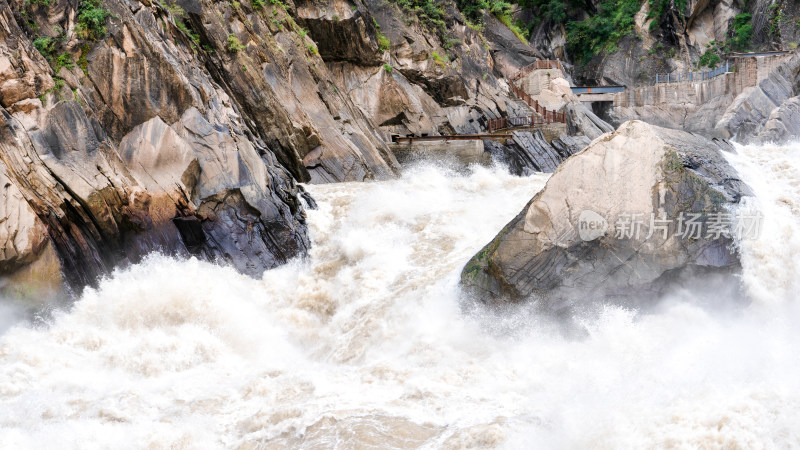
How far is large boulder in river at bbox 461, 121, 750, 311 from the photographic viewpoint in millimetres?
9656

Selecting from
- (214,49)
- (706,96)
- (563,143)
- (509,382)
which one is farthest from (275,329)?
(706,96)

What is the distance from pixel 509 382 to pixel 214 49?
14.3 meters

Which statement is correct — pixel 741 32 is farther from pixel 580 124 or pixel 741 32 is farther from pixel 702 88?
pixel 580 124

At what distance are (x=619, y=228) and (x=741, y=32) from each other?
33.2m

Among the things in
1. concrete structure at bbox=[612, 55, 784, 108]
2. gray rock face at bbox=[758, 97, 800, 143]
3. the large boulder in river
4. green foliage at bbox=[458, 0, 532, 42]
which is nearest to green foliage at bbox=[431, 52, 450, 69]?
green foliage at bbox=[458, 0, 532, 42]

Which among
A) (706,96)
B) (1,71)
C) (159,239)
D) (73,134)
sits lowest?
(706,96)

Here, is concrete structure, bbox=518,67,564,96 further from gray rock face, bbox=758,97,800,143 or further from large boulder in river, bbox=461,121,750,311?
large boulder in river, bbox=461,121,750,311

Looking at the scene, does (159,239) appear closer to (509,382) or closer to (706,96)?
(509,382)

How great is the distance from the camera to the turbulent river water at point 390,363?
7266 mm

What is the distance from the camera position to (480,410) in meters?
7.89

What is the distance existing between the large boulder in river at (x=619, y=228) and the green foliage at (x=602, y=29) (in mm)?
32942

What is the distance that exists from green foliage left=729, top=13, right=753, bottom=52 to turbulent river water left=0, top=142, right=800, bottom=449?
27.5 metres

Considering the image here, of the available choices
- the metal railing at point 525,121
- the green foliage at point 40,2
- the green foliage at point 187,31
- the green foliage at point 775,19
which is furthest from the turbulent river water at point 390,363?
the green foliage at point 775,19

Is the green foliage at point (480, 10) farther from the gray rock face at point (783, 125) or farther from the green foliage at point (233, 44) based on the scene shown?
the green foliage at point (233, 44)
